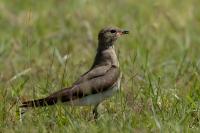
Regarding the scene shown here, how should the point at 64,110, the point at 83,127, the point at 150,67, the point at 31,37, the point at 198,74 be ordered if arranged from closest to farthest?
the point at 83,127, the point at 64,110, the point at 198,74, the point at 150,67, the point at 31,37

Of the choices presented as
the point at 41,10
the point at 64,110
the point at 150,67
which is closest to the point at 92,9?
the point at 41,10

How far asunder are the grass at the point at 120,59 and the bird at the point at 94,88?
0.10 m

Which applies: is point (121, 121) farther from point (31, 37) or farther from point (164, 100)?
point (31, 37)

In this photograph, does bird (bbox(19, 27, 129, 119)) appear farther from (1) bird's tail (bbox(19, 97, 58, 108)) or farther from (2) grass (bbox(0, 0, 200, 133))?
(2) grass (bbox(0, 0, 200, 133))

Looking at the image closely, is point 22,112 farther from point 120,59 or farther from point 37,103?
point 120,59

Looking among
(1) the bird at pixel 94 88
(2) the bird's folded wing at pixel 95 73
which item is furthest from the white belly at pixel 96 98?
(2) the bird's folded wing at pixel 95 73

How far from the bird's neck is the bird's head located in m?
0.07

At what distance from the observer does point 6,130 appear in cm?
807

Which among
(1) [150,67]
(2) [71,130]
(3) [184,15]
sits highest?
(3) [184,15]

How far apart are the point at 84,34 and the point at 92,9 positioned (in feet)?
3.55

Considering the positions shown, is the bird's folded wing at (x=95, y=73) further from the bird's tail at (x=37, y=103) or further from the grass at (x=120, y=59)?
the bird's tail at (x=37, y=103)

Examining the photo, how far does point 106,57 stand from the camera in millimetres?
9477

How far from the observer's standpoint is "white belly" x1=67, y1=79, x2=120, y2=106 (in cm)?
873

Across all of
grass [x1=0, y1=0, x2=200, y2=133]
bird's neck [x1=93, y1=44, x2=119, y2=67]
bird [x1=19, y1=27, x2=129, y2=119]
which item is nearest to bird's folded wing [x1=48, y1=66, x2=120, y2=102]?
bird [x1=19, y1=27, x2=129, y2=119]
